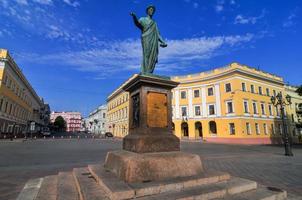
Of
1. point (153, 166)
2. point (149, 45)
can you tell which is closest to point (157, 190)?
point (153, 166)

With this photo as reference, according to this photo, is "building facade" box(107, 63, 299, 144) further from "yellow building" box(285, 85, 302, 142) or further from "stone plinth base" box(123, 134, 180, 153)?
"stone plinth base" box(123, 134, 180, 153)

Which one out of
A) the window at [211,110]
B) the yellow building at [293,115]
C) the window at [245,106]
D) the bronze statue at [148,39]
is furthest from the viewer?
the yellow building at [293,115]

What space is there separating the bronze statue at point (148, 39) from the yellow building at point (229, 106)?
92.2 feet

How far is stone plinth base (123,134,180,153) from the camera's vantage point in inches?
201

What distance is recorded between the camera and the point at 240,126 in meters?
30.3

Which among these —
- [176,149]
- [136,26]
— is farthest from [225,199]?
[136,26]

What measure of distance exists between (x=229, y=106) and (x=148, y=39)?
97.4 feet

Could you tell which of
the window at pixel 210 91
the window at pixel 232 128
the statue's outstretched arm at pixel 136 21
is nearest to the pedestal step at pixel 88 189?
the statue's outstretched arm at pixel 136 21

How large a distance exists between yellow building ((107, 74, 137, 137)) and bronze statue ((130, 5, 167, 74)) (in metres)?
36.7

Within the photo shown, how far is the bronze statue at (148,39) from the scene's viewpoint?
6414mm

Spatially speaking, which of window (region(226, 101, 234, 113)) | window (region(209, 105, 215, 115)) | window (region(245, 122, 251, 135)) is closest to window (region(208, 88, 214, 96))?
window (region(209, 105, 215, 115))

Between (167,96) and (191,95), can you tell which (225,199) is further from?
(191,95)

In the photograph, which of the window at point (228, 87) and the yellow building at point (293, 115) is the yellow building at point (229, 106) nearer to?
the window at point (228, 87)

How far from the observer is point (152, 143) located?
206 inches
